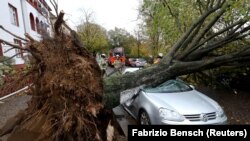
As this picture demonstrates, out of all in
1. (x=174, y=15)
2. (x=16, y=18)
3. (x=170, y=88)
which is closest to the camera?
(x=170, y=88)

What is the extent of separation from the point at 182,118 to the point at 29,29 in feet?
75.7

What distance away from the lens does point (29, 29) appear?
2598cm

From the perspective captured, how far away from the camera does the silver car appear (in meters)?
6.22

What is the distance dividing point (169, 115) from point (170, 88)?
158 cm

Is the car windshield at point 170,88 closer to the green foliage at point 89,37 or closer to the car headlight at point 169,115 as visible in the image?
the car headlight at point 169,115

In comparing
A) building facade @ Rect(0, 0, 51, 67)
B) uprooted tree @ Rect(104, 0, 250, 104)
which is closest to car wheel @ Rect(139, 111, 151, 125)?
uprooted tree @ Rect(104, 0, 250, 104)

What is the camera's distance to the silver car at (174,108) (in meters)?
6.22

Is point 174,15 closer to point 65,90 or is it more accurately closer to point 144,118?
point 144,118

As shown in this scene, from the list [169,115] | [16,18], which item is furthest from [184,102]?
[16,18]

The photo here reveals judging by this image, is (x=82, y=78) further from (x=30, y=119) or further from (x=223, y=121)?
(x=223, y=121)

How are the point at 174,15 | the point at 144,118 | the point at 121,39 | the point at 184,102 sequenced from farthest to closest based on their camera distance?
the point at 121,39, the point at 174,15, the point at 144,118, the point at 184,102

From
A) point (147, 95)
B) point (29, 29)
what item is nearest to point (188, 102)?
point (147, 95)

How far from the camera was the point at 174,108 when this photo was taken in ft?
20.8

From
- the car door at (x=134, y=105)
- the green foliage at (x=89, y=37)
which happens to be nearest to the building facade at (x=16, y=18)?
the green foliage at (x=89, y=37)
